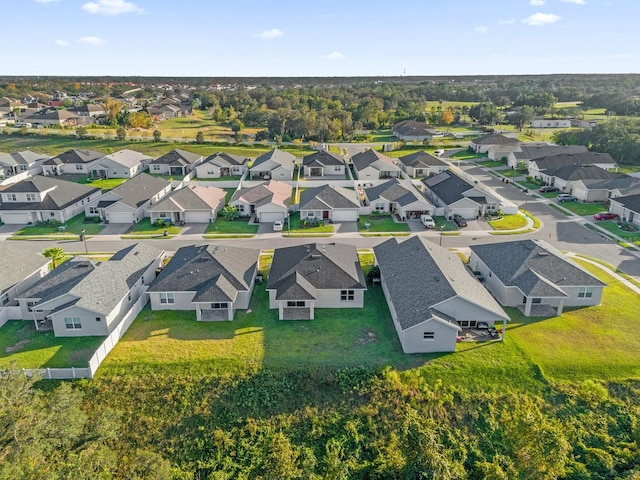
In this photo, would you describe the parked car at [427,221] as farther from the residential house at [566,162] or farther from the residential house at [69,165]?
the residential house at [69,165]

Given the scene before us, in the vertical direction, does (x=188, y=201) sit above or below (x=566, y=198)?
above

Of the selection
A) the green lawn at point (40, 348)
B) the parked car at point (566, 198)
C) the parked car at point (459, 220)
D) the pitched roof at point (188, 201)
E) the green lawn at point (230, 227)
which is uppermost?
the pitched roof at point (188, 201)

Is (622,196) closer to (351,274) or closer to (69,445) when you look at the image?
(351,274)

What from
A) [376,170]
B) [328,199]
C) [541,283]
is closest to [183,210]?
[328,199]

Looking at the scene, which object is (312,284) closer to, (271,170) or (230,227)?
(230,227)

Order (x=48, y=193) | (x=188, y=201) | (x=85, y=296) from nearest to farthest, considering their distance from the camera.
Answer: (x=85, y=296)
(x=188, y=201)
(x=48, y=193)

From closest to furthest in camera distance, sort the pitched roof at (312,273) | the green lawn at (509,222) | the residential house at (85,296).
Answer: the residential house at (85,296)
the pitched roof at (312,273)
the green lawn at (509,222)

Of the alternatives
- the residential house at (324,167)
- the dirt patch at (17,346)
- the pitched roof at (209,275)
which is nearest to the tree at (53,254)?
the dirt patch at (17,346)
